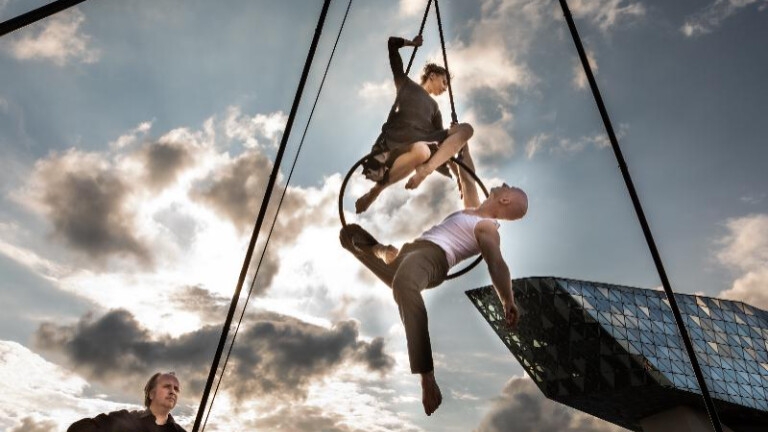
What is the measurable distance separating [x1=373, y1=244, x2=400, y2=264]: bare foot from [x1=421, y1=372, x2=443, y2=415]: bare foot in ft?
3.22

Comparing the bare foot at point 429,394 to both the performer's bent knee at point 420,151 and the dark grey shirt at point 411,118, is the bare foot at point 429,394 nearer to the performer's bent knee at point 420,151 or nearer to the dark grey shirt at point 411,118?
the performer's bent knee at point 420,151

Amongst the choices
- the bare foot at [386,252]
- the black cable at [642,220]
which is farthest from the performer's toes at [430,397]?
the black cable at [642,220]

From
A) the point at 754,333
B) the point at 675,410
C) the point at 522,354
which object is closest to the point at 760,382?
the point at 754,333

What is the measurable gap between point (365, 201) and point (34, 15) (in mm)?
2837

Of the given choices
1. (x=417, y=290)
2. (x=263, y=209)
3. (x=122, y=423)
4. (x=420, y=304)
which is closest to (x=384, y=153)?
(x=417, y=290)

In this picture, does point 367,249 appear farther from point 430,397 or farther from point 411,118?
point 430,397

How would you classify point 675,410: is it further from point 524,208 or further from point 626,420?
point 524,208

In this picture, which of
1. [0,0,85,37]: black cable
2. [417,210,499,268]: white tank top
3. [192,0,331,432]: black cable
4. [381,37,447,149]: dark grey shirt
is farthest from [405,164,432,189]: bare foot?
[0,0,85,37]: black cable

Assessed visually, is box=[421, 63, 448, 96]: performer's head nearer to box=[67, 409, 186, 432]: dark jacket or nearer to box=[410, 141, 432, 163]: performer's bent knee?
box=[410, 141, 432, 163]: performer's bent knee

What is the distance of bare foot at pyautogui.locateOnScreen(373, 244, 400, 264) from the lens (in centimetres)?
371

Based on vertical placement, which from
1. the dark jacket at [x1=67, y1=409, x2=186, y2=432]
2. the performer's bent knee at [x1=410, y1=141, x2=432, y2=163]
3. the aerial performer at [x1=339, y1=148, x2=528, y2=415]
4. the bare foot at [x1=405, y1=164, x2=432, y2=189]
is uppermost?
the performer's bent knee at [x1=410, y1=141, x2=432, y2=163]

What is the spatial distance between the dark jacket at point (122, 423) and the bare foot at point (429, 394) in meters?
2.84

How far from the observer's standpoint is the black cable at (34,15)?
5.64 feet

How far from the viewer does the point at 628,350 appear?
3672cm
